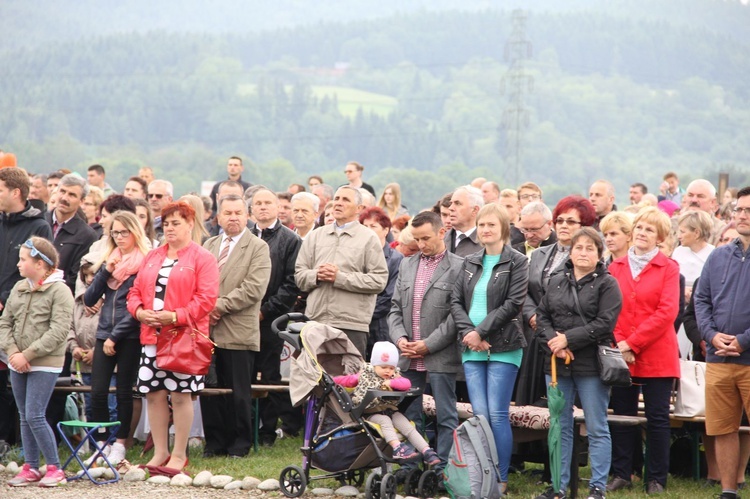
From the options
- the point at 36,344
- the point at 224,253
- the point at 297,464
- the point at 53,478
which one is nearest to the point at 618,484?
the point at 297,464

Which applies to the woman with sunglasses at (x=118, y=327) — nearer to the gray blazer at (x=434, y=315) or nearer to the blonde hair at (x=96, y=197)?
the gray blazer at (x=434, y=315)

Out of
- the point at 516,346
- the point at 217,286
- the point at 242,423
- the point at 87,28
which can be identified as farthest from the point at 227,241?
the point at 87,28

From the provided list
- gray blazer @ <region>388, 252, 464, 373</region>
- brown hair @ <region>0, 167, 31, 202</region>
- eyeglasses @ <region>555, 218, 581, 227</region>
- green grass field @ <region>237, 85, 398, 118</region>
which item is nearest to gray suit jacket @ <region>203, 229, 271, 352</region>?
gray blazer @ <region>388, 252, 464, 373</region>

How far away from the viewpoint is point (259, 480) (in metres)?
7.96

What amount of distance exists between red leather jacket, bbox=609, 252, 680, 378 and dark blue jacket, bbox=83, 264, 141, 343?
3963mm

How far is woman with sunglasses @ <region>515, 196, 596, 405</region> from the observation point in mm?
7551

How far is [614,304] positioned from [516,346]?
2.56 ft

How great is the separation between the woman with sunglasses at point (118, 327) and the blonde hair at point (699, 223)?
4.88 metres

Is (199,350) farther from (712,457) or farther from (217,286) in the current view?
(712,457)

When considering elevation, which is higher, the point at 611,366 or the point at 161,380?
the point at 611,366

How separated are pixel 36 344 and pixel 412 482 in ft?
10.3

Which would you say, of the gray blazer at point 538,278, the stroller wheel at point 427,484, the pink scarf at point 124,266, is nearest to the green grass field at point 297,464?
the stroller wheel at point 427,484

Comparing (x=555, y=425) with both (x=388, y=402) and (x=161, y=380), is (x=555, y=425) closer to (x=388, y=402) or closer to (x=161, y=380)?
(x=388, y=402)

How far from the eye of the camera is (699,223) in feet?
30.5
